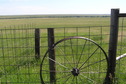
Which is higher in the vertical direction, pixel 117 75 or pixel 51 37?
pixel 51 37

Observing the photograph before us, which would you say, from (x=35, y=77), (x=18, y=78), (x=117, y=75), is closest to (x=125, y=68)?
(x=117, y=75)

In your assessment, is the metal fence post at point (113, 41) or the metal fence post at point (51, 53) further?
the metal fence post at point (51, 53)

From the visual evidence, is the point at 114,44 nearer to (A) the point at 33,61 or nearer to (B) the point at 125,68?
(B) the point at 125,68

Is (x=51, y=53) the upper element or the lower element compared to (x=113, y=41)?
lower

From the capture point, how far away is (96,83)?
4.56 meters

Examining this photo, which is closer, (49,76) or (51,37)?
(51,37)

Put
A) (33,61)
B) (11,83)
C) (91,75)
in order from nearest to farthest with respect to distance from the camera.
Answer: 1. (11,83)
2. (91,75)
3. (33,61)

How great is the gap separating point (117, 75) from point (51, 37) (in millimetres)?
2028

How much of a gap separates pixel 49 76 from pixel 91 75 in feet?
3.72

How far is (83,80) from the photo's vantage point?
4.81 m

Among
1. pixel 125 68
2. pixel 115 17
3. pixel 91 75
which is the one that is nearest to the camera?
pixel 115 17

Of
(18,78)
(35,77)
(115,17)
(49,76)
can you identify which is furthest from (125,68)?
(18,78)

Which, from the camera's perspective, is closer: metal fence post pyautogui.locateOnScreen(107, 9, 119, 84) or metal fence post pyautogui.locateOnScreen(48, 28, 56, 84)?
metal fence post pyautogui.locateOnScreen(107, 9, 119, 84)

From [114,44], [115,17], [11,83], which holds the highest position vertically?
[115,17]
